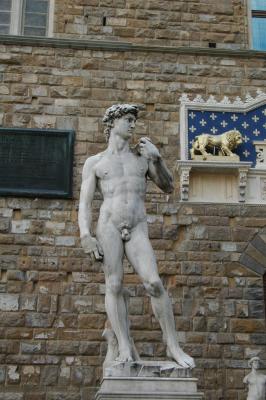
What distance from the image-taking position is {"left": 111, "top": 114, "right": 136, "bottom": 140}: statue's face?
7.00 metres

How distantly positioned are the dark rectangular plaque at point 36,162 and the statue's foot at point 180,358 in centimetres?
378

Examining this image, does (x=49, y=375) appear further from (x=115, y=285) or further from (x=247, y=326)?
(x=115, y=285)

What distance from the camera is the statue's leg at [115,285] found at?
6363mm

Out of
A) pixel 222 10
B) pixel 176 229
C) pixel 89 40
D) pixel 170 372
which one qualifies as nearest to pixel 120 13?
pixel 89 40

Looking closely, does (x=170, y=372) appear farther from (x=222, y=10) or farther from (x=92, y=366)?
(x=222, y=10)

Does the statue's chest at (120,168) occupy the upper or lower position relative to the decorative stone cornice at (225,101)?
lower

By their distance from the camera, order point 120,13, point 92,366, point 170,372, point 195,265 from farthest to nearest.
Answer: point 120,13 < point 195,265 < point 92,366 < point 170,372

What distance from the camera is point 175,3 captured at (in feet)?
36.5

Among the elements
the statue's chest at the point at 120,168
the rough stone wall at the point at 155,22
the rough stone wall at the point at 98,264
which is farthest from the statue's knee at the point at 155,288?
the rough stone wall at the point at 155,22

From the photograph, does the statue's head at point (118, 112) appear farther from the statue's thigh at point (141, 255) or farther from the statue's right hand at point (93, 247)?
the statue's right hand at point (93, 247)

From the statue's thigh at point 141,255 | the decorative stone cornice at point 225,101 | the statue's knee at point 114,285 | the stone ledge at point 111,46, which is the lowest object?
the statue's knee at point 114,285

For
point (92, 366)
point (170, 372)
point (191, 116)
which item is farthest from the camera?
point (191, 116)

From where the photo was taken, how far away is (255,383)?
8086 millimetres

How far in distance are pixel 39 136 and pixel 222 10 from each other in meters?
3.50
